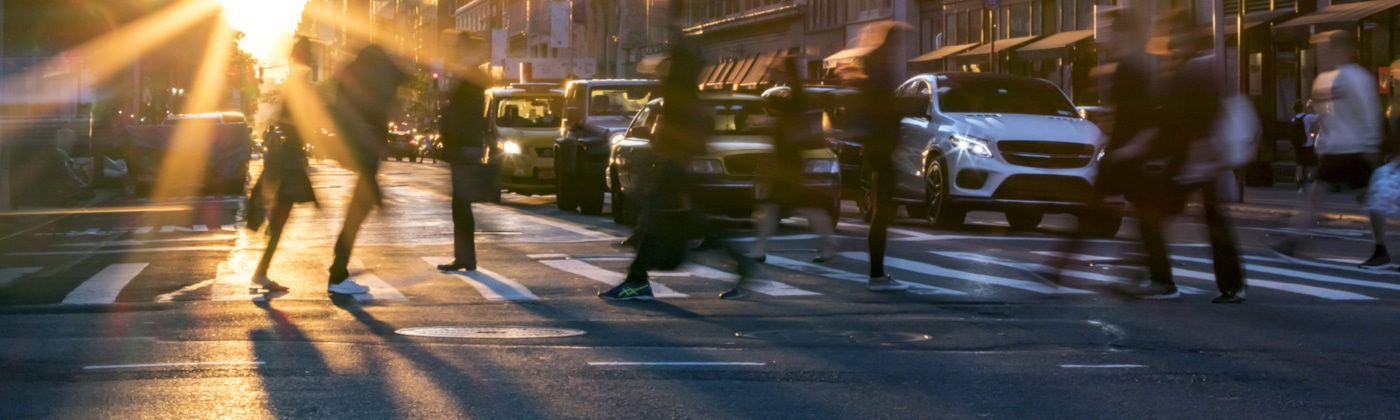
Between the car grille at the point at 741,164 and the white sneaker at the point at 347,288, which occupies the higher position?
the car grille at the point at 741,164

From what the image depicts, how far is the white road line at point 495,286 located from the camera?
10.7 m

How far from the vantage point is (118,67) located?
51.0m

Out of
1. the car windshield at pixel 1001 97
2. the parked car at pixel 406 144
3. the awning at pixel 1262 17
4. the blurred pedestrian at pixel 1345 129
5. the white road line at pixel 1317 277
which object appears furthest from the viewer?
the parked car at pixel 406 144

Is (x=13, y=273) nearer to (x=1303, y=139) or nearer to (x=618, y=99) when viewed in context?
(x=618, y=99)

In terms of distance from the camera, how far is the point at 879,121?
1096 centimetres

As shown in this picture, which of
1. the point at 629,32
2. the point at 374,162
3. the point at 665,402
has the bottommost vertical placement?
the point at 665,402

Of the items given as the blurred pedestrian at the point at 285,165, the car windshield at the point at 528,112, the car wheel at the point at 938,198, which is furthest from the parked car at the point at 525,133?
the blurred pedestrian at the point at 285,165

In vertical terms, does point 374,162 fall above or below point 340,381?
above

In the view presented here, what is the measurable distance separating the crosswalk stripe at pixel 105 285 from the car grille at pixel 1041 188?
8.32 metres

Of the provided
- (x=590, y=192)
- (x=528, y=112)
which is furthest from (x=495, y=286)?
(x=528, y=112)

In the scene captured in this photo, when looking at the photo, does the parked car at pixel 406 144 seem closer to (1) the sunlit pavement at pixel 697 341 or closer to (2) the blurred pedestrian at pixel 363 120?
(1) the sunlit pavement at pixel 697 341

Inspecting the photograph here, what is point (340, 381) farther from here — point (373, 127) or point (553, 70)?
point (553, 70)

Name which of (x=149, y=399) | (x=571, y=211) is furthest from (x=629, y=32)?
(x=149, y=399)

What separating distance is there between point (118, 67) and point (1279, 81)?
32766mm
